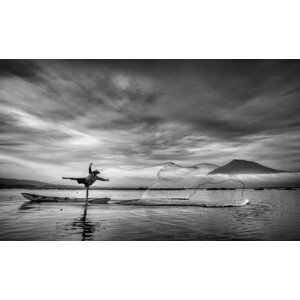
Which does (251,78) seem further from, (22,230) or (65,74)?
(22,230)

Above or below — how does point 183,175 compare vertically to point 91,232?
above

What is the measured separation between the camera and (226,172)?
1515 centimetres

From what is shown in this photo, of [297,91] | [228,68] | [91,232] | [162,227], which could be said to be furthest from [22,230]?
[297,91]

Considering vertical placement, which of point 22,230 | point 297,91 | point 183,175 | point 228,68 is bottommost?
point 22,230

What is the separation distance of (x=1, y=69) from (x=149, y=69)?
23.7 feet

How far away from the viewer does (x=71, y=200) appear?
87.7ft

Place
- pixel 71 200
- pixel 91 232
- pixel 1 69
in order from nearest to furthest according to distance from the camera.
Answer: pixel 91 232
pixel 1 69
pixel 71 200

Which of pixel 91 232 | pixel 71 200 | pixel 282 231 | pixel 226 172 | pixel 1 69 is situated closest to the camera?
pixel 91 232

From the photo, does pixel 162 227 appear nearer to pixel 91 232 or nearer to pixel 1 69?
pixel 91 232

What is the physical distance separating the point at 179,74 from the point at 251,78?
380cm

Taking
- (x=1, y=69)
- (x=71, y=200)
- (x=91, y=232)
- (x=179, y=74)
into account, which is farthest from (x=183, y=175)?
(x=71, y=200)

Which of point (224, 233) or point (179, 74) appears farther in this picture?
point (179, 74)

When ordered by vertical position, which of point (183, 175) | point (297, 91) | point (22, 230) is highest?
point (297, 91)

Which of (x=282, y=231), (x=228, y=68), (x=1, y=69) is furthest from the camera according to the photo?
(x=228, y=68)
